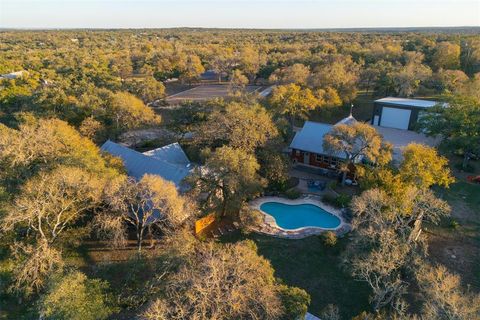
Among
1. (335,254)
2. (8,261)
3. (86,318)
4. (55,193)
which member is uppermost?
(55,193)

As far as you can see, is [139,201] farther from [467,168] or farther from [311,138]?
[467,168]

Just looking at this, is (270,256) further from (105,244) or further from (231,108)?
(231,108)

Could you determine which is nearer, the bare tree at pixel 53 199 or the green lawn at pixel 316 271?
the green lawn at pixel 316 271

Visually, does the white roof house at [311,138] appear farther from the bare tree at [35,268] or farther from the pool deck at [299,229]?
the bare tree at [35,268]

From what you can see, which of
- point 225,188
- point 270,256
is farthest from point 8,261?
point 270,256

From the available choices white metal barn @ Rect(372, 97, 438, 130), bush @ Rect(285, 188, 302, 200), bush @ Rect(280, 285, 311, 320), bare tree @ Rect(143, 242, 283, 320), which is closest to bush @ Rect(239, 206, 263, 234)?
bush @ Rect(285, 188, 302, 200)

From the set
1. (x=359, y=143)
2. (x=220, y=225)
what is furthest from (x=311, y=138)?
Result: (x=220, y=225)

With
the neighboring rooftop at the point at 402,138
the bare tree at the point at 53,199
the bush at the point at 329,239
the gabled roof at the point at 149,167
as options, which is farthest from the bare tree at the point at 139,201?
the neighboring rooftop at the point at 402,138
